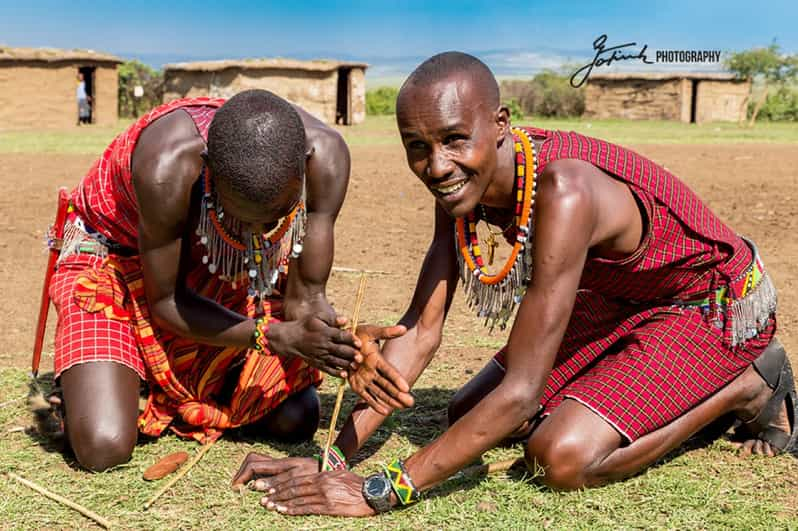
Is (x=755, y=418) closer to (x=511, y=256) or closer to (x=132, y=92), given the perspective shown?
(x=511, y=256)

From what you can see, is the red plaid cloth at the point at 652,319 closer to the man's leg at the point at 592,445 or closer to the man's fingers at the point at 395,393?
the man's leg at the point at 592,445

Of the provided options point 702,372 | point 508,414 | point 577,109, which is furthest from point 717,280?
point 577,109

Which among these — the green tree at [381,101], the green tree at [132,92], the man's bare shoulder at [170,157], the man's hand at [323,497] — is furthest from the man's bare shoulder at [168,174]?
the green tree at [381,101]

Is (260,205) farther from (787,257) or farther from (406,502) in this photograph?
(787,257)

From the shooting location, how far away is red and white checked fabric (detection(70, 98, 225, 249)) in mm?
3238

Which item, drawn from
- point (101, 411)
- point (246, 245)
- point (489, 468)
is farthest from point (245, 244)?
point (489, 468)

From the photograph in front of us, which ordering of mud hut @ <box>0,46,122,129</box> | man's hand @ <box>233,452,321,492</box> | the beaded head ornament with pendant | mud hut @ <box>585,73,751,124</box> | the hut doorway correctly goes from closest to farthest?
man's hand @ <box>233,452,321,492</box> → the beaded head ornament with pendant → mud hut @ <box>0,46,122,129</box> → mud hut @ <box>585,73,751,124</box> → the hut doorway

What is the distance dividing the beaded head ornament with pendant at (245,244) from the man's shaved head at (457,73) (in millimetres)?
666

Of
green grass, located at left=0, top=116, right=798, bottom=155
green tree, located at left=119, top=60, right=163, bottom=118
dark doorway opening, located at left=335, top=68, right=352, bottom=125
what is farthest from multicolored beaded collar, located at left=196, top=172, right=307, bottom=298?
green tree, located at left=119, top=60, right=163, bottom=118

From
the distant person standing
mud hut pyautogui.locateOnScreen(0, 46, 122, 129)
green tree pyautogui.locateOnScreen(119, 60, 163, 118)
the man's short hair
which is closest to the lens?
the man's short hair

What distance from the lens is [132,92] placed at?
26.1 metres

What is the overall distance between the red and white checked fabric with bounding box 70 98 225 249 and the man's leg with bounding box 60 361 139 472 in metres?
0.53

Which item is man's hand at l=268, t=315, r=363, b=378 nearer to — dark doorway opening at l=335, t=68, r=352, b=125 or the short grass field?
the short grass field

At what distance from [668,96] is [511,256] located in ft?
77.5
